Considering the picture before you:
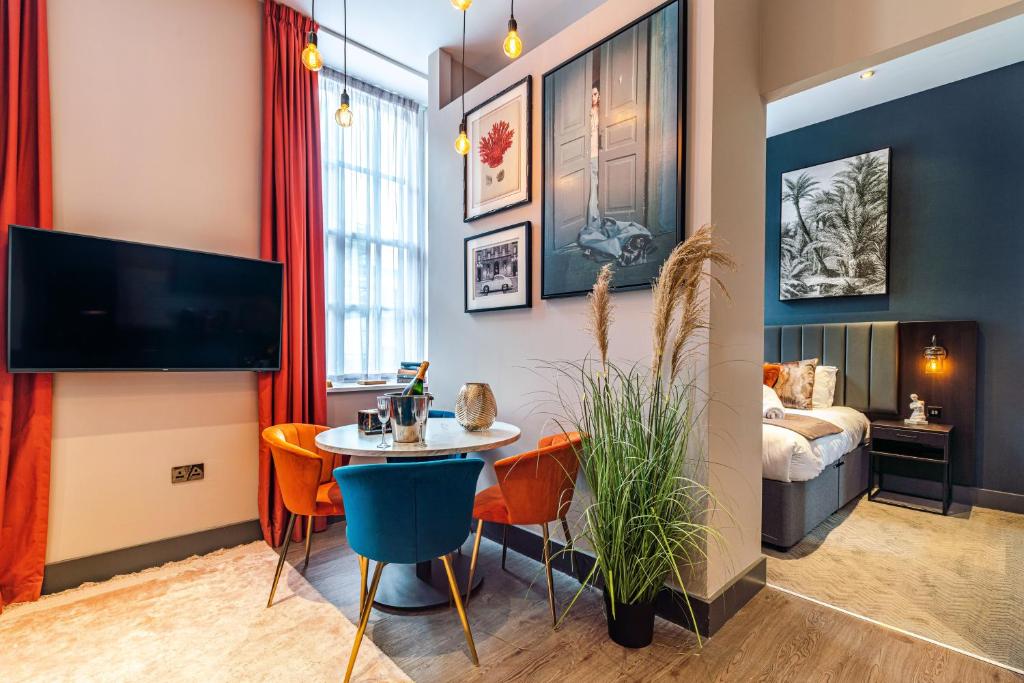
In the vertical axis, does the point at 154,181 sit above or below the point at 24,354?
above

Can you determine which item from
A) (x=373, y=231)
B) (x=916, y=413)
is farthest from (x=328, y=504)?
(x=916, y=413)

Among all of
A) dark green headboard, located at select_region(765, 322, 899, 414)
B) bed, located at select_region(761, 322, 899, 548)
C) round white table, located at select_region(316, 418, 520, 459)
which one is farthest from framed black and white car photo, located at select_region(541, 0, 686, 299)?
dark green headboard, located at select_region(765, 322, 899, 414)

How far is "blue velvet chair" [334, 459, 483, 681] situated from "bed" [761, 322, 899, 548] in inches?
79.7

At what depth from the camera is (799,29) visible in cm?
214

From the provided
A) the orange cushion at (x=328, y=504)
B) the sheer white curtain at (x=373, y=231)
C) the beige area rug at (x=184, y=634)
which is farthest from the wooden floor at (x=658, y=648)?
the sheer white curtain at (x=373, y=231)

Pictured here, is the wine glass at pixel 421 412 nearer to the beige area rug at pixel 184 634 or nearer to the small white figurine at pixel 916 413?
the beige area rug at pixel 184 634

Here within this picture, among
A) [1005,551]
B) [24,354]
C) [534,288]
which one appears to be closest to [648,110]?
[534,288]

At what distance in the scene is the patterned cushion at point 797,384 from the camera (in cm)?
422

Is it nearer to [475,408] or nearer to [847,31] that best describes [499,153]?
[475,408]

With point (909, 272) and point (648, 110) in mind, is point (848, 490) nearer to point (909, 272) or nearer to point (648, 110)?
point (909, 272)

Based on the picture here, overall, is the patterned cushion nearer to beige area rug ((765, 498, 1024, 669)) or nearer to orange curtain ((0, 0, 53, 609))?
beige area rug ((765, 498, 1024, 669))

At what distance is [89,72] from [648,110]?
284 centimetres

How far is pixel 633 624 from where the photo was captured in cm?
187

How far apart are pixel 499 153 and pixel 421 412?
5.71 ft
